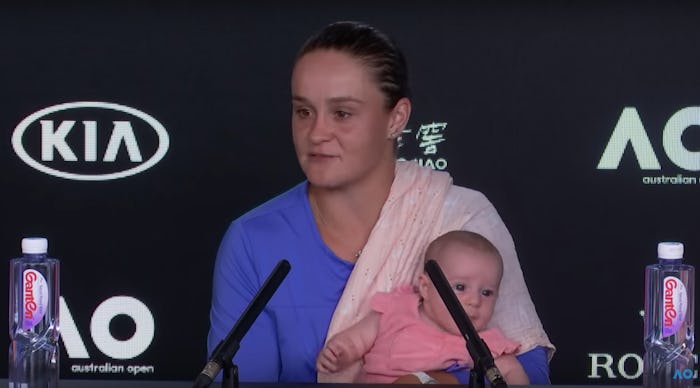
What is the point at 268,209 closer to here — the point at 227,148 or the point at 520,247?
the point at 227,148

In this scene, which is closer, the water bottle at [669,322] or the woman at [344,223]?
the water bottle at [669,322]

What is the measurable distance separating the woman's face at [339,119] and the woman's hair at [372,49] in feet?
0.05

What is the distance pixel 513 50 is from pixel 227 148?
0.78m

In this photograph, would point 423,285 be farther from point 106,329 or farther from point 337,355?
point 106,329

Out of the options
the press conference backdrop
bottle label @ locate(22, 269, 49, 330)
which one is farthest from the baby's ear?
bottle label @ locate(22, 269, 49, 330)

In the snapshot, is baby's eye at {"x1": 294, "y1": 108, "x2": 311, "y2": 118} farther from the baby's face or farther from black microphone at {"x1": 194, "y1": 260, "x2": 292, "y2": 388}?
black microphone at {"x1": 194, "y1": 260, "x2": 292, "y2": 388}

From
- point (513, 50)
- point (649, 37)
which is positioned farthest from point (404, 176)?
point (649, 37)

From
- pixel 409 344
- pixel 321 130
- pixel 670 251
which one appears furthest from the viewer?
pixel 321 130

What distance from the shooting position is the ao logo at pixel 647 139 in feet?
11.1

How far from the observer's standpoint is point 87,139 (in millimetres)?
3434

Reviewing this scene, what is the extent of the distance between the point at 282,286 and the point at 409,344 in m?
0.37

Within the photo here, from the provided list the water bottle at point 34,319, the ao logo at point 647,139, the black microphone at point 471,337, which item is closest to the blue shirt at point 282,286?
the ao logo at point 647,139

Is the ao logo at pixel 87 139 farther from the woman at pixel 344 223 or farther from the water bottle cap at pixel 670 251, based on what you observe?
the water bottle cap at pixel 670 251

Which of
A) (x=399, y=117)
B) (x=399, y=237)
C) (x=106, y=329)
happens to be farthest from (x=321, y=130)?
(x=106, y=329)
